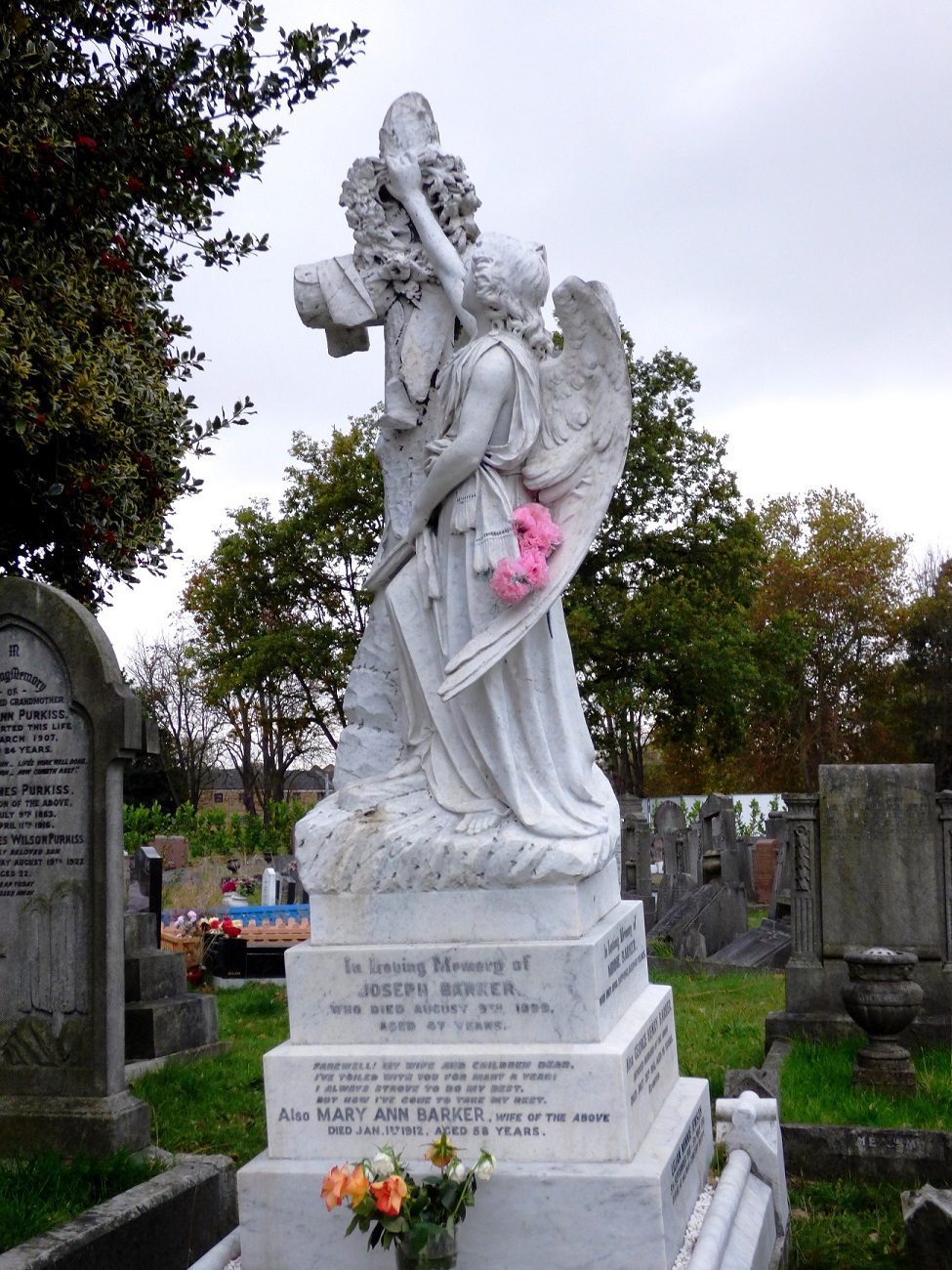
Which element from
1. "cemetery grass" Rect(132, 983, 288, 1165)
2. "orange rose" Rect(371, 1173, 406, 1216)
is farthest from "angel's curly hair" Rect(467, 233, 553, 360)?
"cemetery grass" Rect(132, 983, 288, 1165)

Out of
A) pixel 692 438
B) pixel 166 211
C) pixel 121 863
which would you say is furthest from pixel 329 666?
pixel 121 863

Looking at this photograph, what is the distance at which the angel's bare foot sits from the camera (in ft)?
14.1

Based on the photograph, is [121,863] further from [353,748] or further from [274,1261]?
[274,1261]

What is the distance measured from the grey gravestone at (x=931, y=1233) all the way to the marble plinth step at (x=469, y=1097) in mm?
1018

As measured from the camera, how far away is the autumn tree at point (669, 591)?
24906mm

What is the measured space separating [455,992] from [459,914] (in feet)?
0.85

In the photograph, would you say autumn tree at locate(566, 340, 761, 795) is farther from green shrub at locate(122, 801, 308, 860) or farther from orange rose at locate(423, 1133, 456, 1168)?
orange rose at locate(423, 1133, 456, 1168)

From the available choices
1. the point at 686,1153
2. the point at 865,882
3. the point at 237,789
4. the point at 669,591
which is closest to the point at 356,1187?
the point at 686,1153

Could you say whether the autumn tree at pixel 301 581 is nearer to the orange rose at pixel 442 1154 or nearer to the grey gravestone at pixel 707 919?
the grey gravestone at pixel 707 919

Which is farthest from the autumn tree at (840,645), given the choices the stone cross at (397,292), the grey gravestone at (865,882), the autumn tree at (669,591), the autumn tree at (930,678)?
the stone cross at (397,292)

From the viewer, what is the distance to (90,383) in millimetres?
8531

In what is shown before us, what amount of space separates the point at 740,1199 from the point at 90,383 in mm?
6757

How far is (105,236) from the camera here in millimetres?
9094

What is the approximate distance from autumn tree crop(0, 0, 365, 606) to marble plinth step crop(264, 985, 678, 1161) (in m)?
5.53
